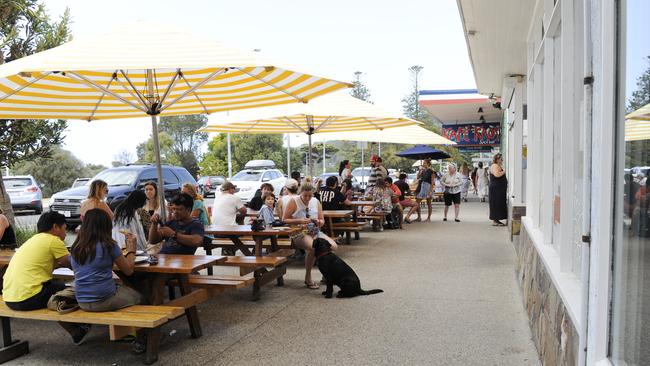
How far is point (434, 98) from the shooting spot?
1911cm

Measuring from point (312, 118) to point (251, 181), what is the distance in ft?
37.7

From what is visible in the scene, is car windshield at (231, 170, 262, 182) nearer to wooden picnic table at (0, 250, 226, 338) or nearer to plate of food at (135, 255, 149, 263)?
wooden picnic table at (0, 250, 226, 338)

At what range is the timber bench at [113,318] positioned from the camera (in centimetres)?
420

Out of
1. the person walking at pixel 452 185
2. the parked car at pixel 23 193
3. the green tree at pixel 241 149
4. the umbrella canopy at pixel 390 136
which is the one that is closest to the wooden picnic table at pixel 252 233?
the person walking at pixel 452 185

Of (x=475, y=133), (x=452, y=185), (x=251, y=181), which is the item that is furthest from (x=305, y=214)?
(x=475, y=133)

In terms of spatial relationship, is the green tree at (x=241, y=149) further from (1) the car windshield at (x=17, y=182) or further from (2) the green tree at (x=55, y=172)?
(1) the car windshield at (x=17, y=182)

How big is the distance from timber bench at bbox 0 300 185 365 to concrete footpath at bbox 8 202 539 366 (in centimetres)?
12

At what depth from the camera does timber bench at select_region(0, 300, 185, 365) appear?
420cm

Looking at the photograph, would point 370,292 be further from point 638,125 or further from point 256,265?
point 638,125

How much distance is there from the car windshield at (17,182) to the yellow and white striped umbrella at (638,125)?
2209 cm

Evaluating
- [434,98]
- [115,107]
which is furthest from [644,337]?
[434,98]

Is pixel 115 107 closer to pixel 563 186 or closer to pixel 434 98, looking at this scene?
pixel 563 186

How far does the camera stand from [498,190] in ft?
40.1

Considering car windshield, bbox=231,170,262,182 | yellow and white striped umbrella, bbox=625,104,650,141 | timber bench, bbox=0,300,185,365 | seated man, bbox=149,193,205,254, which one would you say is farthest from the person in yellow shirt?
car windshield, bbox=231,170,262,182
